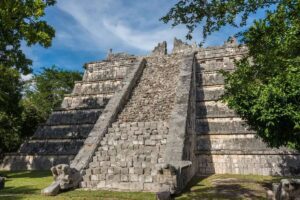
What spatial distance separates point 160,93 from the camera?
1638 centimetres

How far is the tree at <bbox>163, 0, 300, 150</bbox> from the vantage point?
8195 millimetres

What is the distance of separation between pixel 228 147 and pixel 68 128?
876 centimetres

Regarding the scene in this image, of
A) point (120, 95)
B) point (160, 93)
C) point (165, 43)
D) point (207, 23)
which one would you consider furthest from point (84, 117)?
point (207, 23)

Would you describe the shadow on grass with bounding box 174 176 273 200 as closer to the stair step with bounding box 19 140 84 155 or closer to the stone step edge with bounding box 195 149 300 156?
the stone step edge with bounding box 195 149 300 156

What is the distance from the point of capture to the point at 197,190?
10.1 m

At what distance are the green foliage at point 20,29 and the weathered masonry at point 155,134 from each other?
4345 mm

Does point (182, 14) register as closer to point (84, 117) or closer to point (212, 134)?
point (212, 134)

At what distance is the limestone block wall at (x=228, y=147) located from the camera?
42.2ft

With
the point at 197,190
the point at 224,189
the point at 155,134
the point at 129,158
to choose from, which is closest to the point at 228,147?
the point at 155,134

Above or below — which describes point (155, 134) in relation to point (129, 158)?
above

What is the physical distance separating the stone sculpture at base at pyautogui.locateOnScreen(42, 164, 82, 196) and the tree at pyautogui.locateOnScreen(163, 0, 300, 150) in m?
5.73

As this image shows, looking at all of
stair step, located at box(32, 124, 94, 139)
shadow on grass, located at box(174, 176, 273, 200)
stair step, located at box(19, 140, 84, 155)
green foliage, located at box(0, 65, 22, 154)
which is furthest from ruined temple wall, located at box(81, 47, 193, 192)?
green foliage, located at box(0, 65, 22, 154)

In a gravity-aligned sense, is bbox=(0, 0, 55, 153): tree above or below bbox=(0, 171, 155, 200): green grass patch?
above

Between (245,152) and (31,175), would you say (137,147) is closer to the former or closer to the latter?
(245,152)
